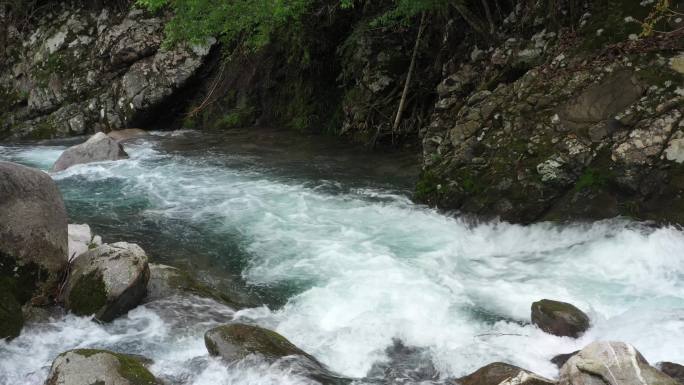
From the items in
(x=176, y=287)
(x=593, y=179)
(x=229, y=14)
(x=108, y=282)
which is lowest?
(x=176, y=287)

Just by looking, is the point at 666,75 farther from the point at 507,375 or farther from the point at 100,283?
the point at 100,283

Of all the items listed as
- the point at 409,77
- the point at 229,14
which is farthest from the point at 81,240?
the point at 409,77

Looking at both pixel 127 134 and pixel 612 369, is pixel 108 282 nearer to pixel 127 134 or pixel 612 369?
pixel 612 369

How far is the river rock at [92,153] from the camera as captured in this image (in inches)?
490

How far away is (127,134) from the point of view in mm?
16266

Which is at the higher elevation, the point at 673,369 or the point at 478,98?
the point at 478,98

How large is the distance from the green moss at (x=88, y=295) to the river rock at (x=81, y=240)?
2.08 ft

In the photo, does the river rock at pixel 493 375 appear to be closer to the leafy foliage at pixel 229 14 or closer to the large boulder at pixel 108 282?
the large boulder at pixel 108 282

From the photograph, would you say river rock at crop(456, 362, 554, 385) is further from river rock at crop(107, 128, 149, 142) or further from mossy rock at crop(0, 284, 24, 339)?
river rock at crop(107, 128, 149, 142)

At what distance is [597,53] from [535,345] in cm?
463

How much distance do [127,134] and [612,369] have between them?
14886 mm

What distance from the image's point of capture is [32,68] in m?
19.6

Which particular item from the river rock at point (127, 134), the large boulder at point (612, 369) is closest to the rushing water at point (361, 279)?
the large boulder at point (612, 369)

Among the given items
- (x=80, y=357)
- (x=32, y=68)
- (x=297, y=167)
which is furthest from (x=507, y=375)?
(x=32, y=68)
